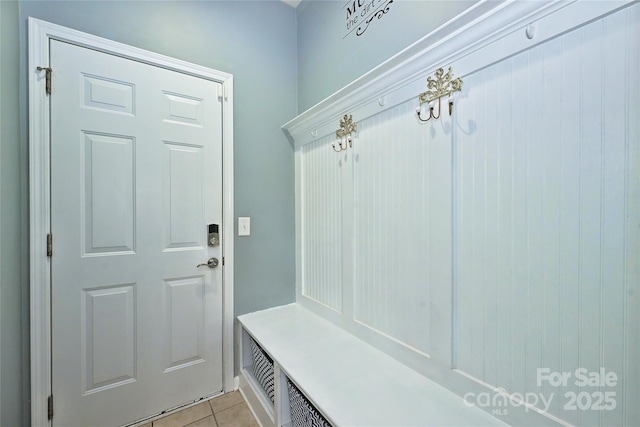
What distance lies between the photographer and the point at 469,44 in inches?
39.4

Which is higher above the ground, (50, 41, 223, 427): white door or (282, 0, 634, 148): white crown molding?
(282, 0, 634, 148): white crown molding

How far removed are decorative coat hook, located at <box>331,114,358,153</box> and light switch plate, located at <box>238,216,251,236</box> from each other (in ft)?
2.69

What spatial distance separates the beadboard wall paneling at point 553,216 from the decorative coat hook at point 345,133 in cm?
63

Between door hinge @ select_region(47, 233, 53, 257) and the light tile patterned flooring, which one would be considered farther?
the light tile patterned flooring

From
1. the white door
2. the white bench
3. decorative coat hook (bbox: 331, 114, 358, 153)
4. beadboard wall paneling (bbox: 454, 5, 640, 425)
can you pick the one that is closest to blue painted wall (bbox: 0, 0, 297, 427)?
the white door

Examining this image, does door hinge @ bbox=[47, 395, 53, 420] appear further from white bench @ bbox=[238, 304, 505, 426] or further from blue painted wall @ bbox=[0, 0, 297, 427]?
white bench @ bbox=[238, 304, 505, 426]

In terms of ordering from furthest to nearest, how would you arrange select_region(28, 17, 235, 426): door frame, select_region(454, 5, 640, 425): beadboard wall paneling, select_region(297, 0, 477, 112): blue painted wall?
select_region(28, 17, 235, 426): door frame → select_region(297, 0, 477, 112): blue painted wall → select_region(454, 5, 640, 425): beadboard wall paneling

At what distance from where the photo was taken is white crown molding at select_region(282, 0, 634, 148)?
0.79m

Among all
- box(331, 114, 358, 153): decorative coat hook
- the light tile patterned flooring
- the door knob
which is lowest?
the light tile patterned flooring

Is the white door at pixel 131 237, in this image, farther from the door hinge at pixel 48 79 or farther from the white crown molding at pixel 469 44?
the white crown molding at pixel 469 44

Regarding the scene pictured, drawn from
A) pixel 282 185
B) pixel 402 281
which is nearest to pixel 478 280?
pixel 402 281

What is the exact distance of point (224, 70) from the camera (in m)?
1.88

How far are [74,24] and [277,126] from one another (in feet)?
4.02

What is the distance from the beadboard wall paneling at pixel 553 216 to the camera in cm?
72
